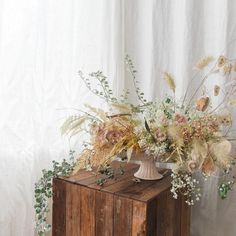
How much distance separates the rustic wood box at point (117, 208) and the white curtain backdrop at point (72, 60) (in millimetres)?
188

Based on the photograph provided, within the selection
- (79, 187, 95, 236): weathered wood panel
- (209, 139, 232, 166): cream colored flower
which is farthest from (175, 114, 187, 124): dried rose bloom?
(79, 187, 95, 236): weathered wood panel

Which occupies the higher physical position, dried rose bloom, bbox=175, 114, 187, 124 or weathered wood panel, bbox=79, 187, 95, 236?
dried rose bloom, bbox=175, 114, 187, 124

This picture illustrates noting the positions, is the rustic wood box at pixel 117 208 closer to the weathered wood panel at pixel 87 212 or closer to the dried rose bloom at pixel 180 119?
the weathered wood panel at pixel 87 212

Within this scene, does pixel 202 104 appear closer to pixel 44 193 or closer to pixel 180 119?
pixel 180 119

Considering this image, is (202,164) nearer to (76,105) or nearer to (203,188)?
(203,188)

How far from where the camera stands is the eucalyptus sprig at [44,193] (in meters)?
1.14

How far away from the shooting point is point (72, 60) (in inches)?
53.5

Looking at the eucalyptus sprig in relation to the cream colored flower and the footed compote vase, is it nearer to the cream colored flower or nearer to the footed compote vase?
the footed compote vase

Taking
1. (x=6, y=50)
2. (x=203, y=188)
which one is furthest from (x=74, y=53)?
(x=203, y=188)

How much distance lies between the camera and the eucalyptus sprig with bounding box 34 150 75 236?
3.73ft

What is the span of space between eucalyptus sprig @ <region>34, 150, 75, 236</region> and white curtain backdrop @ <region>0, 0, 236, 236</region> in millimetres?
118

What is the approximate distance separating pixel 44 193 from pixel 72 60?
1.88 ft

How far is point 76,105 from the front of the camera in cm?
137

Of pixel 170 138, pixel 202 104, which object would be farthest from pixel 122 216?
pixel 202 104
